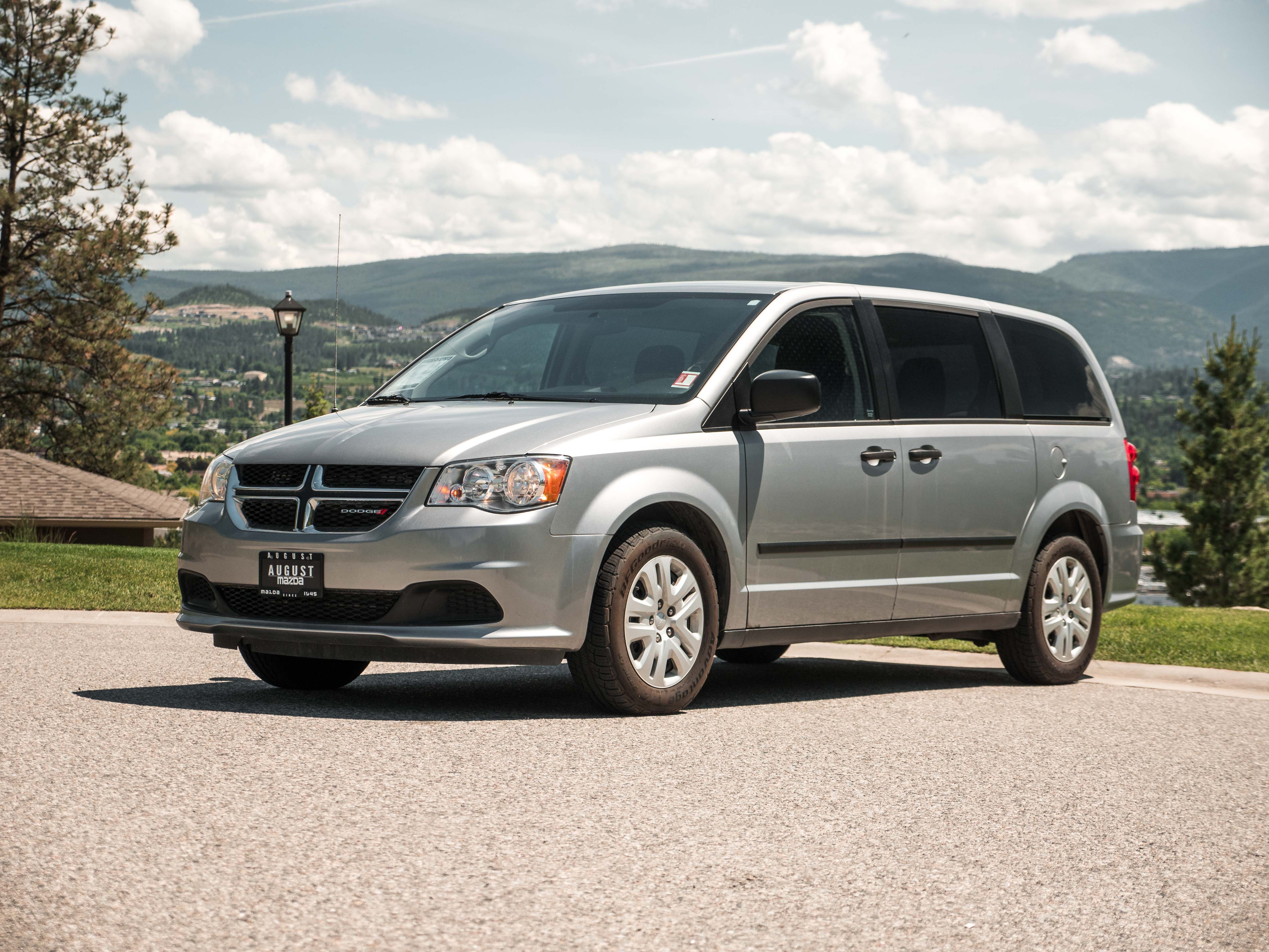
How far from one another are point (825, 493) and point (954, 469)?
1070 millimetres

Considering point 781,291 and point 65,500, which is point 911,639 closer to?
point 781,291

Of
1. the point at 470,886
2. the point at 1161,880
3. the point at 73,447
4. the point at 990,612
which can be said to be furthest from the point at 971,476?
the point at 73,447

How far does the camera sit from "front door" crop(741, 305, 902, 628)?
7.47 m

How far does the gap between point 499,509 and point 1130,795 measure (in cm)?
275

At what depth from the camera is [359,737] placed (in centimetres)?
625

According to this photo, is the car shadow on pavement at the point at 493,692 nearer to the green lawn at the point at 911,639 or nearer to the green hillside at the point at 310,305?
the green lawn at the point at 911,639

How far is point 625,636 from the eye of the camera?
677 centimetres

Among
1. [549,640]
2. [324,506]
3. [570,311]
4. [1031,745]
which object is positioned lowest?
[1031,745]

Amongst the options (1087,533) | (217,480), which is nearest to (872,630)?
(1087,533)

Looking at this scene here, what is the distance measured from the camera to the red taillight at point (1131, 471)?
991 cm

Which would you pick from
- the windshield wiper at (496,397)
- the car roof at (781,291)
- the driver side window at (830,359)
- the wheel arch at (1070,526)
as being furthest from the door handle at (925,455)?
the windshield wiper at (496,397)

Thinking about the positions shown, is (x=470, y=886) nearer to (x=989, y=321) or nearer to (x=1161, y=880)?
(x=1161, y=880)

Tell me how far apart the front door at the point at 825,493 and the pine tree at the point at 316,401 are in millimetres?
30169

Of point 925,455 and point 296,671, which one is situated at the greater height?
point 925,455
